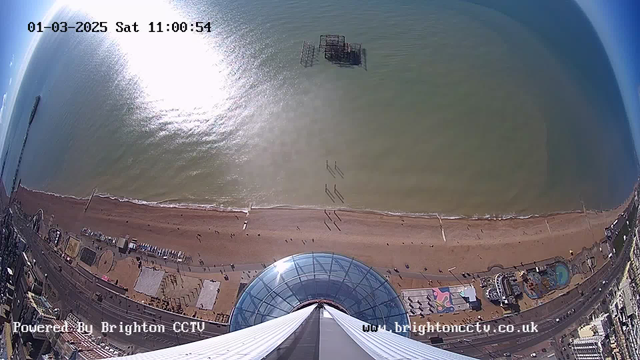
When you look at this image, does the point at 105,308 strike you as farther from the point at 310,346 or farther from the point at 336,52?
the point at 336,52

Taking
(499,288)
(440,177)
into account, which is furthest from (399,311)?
(440,177)

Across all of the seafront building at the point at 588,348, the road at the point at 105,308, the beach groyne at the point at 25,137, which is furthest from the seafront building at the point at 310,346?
the beach groyne at the point at 25,137

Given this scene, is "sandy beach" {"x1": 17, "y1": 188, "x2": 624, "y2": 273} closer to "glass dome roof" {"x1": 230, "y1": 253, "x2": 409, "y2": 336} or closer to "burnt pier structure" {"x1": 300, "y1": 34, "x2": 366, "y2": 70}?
"glass dome roof" {"x1": 230, "y1": 253, "x2": 409, "y2": 336}

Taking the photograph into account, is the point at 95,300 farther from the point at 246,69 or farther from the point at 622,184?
the point at 622,184

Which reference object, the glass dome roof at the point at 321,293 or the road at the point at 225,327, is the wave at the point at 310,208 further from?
the glass dome roof at the point at 321,293

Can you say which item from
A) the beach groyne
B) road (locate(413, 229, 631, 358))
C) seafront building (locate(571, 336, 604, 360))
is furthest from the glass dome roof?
the beach groyne
